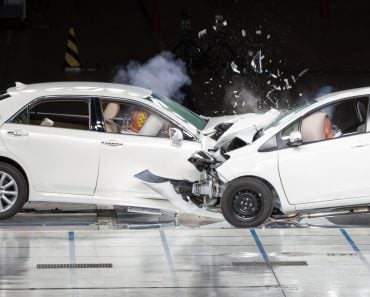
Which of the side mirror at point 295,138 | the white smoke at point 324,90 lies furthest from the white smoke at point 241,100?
the side mirror at point 295,138

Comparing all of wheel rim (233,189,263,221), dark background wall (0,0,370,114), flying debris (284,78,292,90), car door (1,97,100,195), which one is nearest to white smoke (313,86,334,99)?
dark background wall (0,0,370,114)

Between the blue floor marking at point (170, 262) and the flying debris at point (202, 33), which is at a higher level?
the flying debris at point (202, 33)

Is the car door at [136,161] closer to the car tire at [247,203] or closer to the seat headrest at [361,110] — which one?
the car tire at [247,203]

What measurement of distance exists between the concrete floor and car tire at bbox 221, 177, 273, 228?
14 cm

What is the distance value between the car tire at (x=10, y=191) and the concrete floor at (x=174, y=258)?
0.22 meters

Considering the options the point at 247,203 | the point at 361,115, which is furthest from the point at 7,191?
the point at 361,115

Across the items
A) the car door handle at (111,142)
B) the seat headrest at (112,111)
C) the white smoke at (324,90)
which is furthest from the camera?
the white smoke at (324,90)

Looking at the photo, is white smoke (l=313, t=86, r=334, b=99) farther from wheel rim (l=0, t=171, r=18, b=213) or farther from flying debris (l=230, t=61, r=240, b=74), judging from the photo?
wheel rim (l=0, t=171, r=18, b=213)

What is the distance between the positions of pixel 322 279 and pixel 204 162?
97.5 inches

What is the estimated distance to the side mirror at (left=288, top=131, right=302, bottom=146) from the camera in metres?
14.6

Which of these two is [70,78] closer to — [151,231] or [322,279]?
[151,231]

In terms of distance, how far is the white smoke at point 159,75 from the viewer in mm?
22625

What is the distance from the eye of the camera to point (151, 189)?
14891 millimetres

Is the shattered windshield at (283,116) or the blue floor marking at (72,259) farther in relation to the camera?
the shattered windshield at (283,116)
